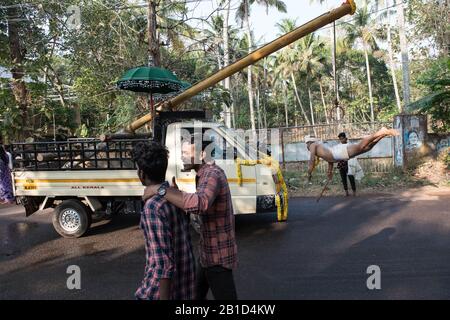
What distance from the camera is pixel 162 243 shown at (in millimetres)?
2285

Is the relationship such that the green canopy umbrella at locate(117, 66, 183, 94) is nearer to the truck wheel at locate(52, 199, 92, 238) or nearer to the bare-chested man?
the truck wheel at locate(52, 199, 92, 238)

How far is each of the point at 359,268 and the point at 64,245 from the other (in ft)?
15.2

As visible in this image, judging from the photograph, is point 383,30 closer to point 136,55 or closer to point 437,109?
point 437,109

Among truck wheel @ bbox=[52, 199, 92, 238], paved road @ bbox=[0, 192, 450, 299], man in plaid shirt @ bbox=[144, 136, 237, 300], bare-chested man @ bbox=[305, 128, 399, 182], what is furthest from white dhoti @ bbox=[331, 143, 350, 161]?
truck wheel @ bbox=[52, 199, 92, 238]

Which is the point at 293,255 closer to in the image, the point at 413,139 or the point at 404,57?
the point at 413,139

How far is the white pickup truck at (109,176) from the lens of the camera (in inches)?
267

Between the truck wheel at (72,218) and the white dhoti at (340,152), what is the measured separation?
435cm

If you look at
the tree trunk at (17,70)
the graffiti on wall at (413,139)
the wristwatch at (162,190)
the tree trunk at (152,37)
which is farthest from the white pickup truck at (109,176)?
the tree trunk at (17,70)

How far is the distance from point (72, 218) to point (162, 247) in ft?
17.8


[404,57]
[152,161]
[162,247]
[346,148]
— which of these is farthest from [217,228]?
[404,57]

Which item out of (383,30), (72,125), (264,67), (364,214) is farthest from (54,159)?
(264,67)

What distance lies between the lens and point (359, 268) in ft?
16.6

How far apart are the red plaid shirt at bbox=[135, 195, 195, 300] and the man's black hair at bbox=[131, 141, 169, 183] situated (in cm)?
16

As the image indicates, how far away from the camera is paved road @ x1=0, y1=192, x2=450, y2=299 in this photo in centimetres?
454
